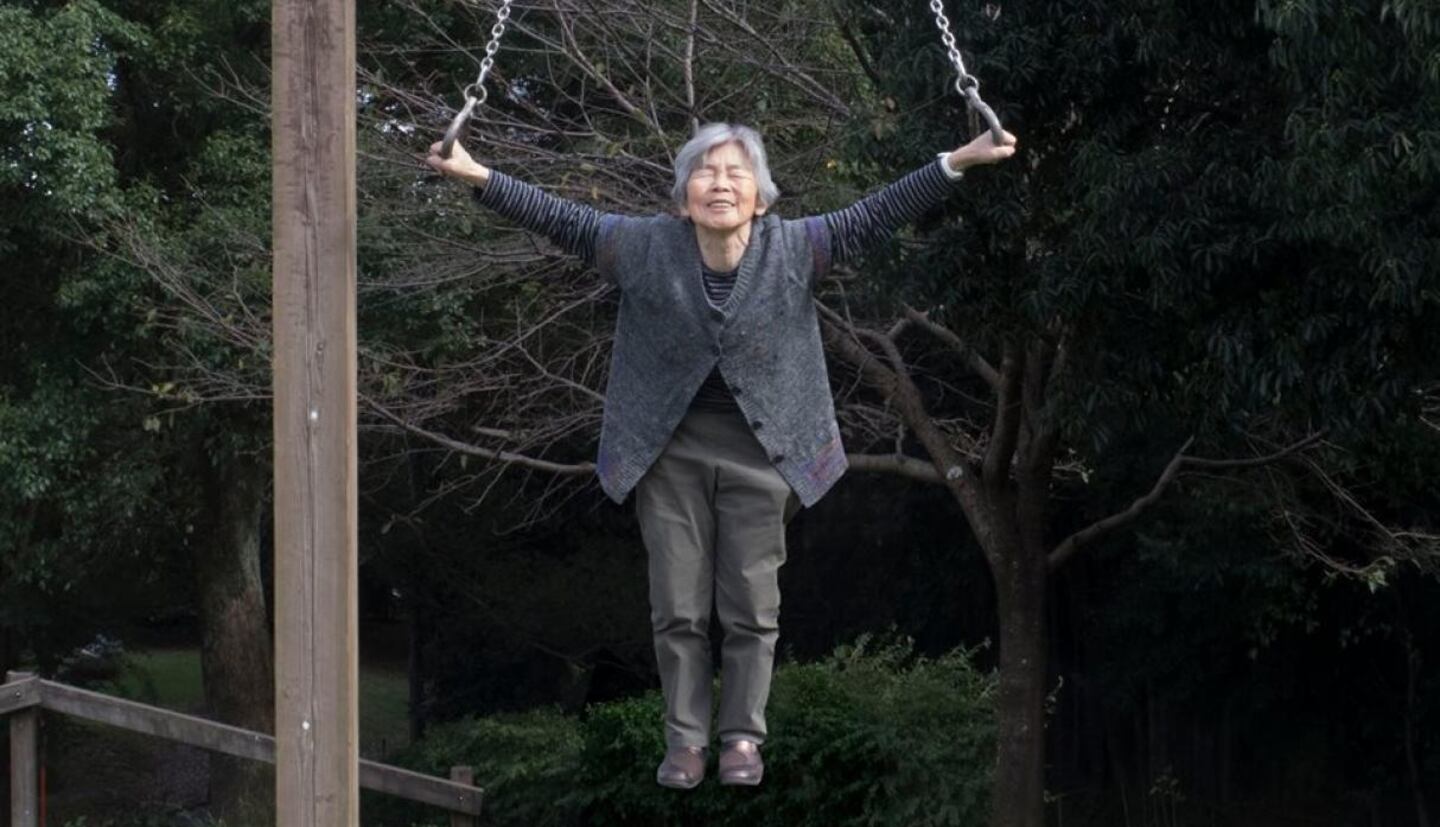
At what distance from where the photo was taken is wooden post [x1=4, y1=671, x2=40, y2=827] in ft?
26.3

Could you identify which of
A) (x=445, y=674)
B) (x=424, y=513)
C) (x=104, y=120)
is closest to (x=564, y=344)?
(x=104, y=120)

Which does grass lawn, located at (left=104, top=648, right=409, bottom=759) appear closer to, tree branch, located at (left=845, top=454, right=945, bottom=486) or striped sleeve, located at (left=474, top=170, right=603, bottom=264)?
tree branch, located at (left=845, top=454, right=945, bottom=486)

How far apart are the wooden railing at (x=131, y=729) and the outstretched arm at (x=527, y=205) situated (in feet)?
14.4

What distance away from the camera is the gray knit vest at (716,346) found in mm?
4328

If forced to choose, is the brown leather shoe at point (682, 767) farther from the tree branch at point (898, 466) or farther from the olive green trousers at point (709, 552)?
the tree branch at point (898, 466)

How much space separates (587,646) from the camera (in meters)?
17.7

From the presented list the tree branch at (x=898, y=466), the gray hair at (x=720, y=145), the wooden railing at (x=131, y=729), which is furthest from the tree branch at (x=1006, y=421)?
the gray hair at (x=720, y=145)

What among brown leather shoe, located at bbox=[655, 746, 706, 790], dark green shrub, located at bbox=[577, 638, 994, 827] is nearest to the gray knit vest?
brown leather shoe, located at bbox=[655, 746, 706, 790]

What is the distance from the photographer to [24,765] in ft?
26.4

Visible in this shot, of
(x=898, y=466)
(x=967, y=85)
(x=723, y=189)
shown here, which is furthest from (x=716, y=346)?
(x=898, y=466)

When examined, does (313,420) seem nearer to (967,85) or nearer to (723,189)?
(723,189)

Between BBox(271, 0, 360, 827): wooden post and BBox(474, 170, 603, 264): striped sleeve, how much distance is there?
335 mm

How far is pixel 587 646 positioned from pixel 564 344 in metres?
5.58

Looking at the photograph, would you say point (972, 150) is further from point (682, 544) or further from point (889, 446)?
point (889, 446)
